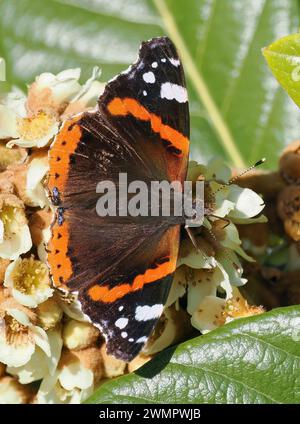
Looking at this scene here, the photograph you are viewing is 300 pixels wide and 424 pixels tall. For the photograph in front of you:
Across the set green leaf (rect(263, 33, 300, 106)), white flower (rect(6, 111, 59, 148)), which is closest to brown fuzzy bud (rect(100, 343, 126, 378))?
white flower (rect(6, 111, 59, 148))

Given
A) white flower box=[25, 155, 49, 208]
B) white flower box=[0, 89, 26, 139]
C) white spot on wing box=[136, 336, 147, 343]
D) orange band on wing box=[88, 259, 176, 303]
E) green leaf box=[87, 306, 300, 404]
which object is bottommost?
green leaf box=[87, 306, 300, 404]

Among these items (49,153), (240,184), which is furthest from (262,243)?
(49,153)

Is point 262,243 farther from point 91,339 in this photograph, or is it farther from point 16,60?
point 16,60

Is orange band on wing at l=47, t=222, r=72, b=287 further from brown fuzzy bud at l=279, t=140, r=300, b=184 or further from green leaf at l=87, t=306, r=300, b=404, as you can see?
brown fuzzy bud at l=279, t=140, r=300, b=184

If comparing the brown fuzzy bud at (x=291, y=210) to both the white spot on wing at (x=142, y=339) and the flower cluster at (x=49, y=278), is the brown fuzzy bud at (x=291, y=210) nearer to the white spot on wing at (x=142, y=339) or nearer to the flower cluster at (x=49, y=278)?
the flower cluster at (x=49, y=278)

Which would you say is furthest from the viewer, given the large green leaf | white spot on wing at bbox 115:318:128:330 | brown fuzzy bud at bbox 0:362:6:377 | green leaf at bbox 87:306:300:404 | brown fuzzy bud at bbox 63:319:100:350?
the large green leaf

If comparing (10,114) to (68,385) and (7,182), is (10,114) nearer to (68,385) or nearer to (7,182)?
(7,182)

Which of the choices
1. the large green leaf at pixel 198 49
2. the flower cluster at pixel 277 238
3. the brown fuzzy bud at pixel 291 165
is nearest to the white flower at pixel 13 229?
the flower cluster at pixel 277 238
